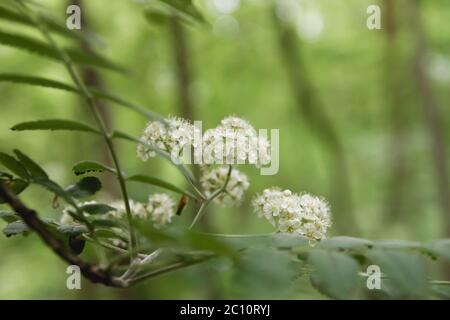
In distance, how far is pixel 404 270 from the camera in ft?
1.86

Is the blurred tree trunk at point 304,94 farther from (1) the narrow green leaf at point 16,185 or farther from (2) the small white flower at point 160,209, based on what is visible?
(1) the narrow green leaf at point 16,185

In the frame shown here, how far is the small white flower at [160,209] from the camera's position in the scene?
0.89 m

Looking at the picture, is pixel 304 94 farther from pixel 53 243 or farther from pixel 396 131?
pixel 53 243

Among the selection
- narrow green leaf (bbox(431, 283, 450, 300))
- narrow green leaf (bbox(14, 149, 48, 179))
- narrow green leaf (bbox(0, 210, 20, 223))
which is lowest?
narrow green leaf (bbox(431, 283, 450, 300))

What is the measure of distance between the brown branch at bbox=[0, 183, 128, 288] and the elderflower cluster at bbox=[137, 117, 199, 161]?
0.24 metres

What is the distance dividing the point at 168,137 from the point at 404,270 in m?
0.39

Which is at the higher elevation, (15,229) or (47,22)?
(47,22)

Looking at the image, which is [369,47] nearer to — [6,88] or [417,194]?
[417,194]

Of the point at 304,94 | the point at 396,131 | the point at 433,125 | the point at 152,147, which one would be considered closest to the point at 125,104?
the point at 152,147

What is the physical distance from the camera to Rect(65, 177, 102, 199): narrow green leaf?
31.4 inches

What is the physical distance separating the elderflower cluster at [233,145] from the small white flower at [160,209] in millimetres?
130

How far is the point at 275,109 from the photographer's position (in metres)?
5.02

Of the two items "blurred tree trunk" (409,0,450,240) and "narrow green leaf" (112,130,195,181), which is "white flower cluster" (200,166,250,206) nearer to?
"narrow green leaf" (112,130,195,181)
